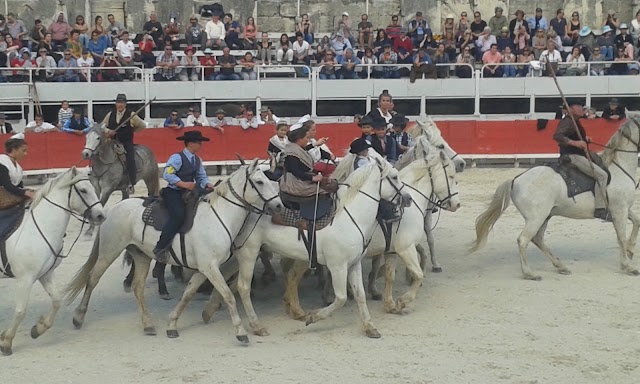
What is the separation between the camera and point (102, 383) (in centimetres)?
938

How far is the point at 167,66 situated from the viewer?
983 inches

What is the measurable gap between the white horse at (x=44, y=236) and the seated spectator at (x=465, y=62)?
1719 cm

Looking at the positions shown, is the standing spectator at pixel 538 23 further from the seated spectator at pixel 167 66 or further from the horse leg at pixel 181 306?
the horse leg at pixel 181 306

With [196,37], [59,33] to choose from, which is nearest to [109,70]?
[59,33]

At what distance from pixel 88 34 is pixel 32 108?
12.5 feet

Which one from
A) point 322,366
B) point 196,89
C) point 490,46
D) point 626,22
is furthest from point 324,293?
point 626,22

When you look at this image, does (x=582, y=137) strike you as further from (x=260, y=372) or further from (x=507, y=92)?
(x=507, y=92)

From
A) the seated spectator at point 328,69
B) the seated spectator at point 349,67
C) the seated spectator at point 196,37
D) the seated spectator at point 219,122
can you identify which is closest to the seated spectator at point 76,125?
the seated spectator at point 219,122

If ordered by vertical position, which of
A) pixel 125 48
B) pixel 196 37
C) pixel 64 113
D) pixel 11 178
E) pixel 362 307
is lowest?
pixel 362 307

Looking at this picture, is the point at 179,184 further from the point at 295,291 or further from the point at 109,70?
the point at 109,70

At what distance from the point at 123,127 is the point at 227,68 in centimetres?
1067

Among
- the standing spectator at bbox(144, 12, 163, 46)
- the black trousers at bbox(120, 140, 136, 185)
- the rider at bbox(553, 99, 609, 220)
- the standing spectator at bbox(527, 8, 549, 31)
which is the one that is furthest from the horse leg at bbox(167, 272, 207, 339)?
the standing spectator at bbox(527, 8, 549, 31)

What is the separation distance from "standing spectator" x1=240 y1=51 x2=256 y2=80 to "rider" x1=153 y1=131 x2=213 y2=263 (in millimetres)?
14339

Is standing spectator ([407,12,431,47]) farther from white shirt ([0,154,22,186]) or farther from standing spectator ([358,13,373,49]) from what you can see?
white shirt ([0,154,22,186])
